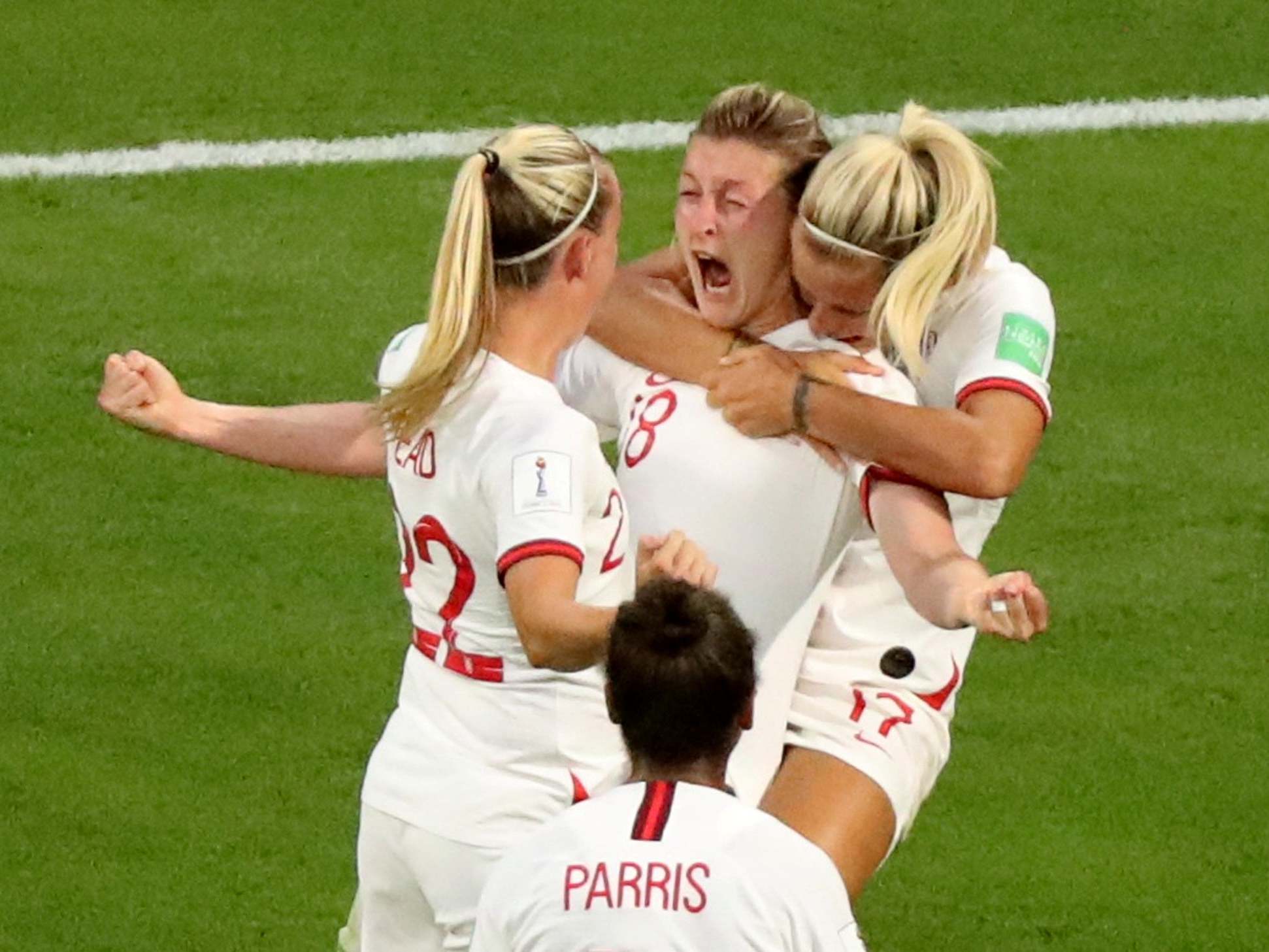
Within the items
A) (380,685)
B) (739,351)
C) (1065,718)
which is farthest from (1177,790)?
(739,351)

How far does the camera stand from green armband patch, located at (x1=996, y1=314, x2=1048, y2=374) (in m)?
4.25

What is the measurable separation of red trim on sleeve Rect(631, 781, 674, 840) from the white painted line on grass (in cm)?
561

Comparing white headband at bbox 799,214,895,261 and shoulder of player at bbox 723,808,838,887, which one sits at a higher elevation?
white headband at bbox 799,214,895,261

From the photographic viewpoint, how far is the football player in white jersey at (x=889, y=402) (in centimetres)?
415

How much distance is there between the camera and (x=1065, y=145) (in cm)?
907

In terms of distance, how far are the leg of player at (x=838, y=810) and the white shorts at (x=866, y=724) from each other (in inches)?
0.7

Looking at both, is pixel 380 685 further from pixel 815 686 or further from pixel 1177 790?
pixel 815 686

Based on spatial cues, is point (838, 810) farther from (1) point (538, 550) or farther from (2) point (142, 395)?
(2) point (142, 395)

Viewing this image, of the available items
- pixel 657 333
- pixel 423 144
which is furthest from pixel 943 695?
pixel 423 144

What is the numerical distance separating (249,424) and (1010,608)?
4.55 ft

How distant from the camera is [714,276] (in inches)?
176

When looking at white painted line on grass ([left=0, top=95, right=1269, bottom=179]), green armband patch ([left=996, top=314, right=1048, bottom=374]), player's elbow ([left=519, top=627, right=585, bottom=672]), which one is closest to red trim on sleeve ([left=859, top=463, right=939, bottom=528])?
green armband patch ([left=996, top=314, right=1048, bottom=374])

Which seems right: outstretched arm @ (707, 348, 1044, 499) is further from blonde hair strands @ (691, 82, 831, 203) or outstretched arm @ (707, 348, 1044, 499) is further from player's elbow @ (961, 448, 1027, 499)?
blonde hair strands @ (691, 82, 831, 203)

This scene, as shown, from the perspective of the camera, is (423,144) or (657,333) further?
(423,144)
